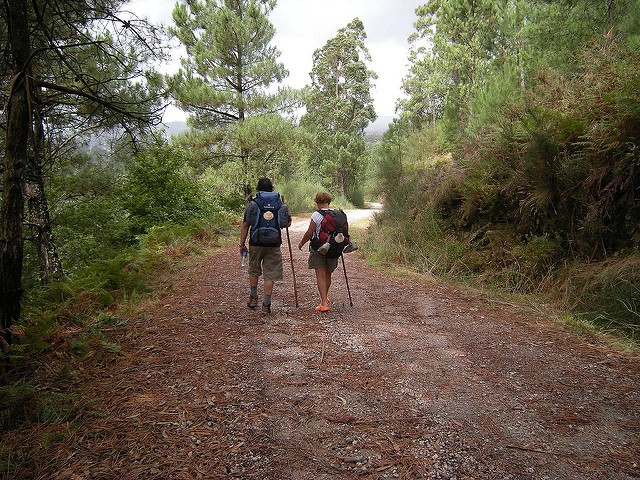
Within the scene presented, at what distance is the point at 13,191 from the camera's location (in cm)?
328

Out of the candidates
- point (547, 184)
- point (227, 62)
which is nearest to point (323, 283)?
point (547, 184)

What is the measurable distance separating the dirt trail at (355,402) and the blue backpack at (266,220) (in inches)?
42.1

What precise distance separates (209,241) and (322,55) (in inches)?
1251

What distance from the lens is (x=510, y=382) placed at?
3416 mm

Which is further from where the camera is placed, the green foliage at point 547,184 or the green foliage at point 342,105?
the green foliage at point 342,105

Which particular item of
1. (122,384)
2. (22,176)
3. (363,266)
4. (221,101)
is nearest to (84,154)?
(221,101)

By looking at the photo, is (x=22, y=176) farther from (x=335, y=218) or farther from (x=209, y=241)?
(x=209, y=241)

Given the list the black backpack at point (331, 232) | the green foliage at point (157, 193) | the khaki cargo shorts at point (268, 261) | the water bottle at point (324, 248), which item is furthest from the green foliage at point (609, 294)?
the green foliage at point (157, 193)

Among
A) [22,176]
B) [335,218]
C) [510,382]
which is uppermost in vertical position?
[22,176]

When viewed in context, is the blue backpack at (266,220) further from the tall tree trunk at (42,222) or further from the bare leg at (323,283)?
the tall tree trunk at (42,222)

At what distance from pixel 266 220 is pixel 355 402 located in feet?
9.43

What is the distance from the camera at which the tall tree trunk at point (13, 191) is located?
3.27 meters

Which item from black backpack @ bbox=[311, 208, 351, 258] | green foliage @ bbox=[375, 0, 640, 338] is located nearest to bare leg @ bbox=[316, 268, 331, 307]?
black backpack @ bbox=[311, 208, 351, 258]

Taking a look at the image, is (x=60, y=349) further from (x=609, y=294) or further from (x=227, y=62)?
(x=227, y=62)
